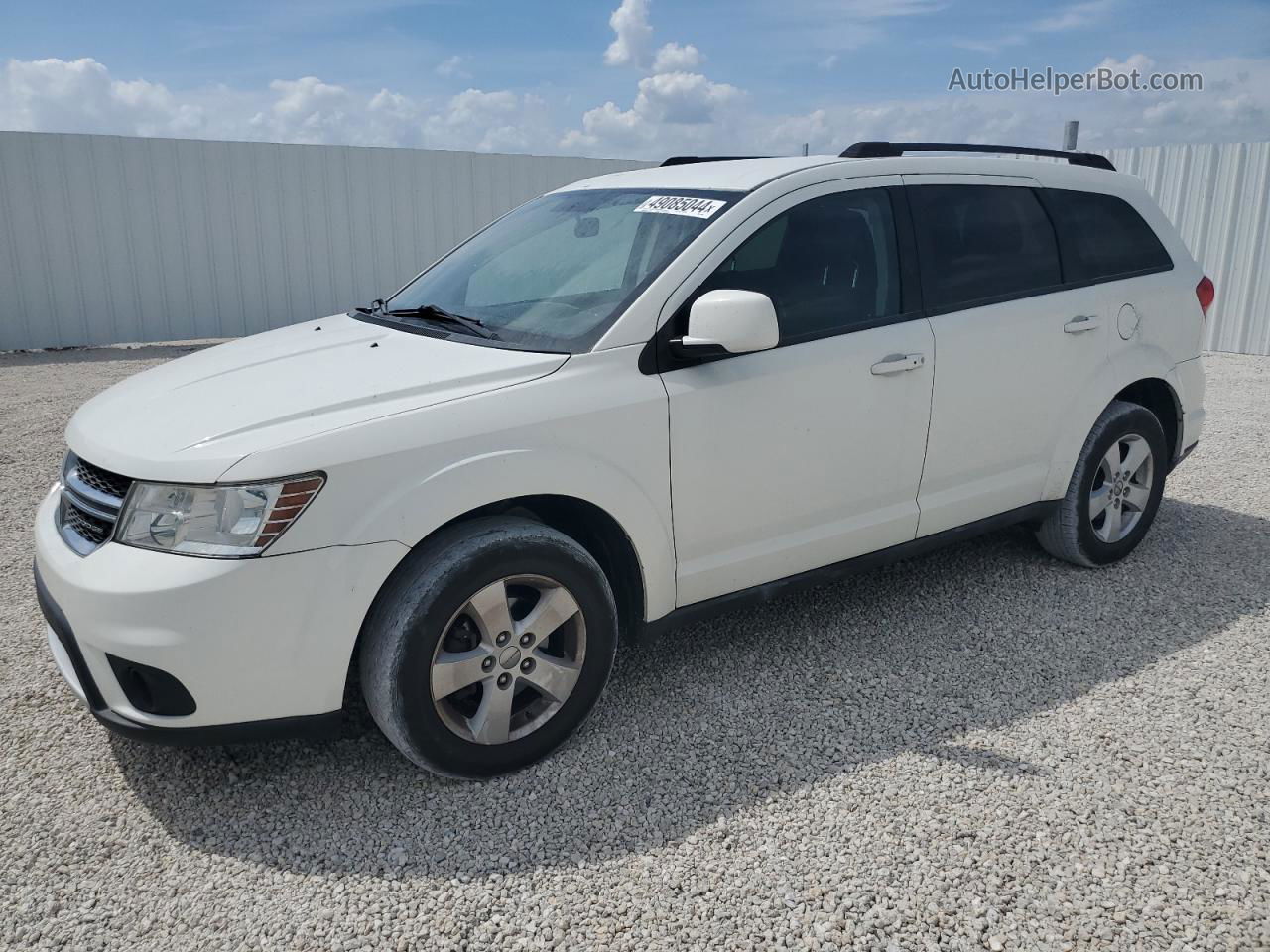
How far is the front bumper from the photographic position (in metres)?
2.53

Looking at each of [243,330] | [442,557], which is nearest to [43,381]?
[243,330]

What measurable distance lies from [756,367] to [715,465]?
349mm

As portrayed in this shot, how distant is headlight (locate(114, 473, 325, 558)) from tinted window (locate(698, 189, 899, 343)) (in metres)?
1.45

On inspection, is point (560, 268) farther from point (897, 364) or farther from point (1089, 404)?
point (1089, 404)

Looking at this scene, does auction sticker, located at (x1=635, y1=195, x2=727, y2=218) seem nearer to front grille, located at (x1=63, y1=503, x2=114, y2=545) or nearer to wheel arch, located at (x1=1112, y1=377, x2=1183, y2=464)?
front grille, located at (x1=63, y1=503, x2=114, y2=545)

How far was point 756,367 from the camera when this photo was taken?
3.29 m

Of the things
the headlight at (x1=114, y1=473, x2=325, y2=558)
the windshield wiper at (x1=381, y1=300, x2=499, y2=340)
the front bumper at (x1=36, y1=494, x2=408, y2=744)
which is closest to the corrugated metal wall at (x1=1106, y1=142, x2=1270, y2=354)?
the windshield wiper at (x1=381, y1=300, x2=499, y2=340)

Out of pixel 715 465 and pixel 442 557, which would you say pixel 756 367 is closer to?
pixel 715 465

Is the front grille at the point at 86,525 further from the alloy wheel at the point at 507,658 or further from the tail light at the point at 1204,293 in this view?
the tail light at the point at 1204,293

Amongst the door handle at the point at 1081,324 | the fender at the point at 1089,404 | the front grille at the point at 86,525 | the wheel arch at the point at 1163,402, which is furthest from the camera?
the wheel arch at the point at 1163,402

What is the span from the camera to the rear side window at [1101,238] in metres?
4.31

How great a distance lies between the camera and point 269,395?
Result: 9.62 ft

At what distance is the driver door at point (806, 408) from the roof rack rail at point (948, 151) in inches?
7.1

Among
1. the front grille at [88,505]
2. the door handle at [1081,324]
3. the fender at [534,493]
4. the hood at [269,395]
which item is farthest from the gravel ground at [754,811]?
the door handle at [1081,324]
